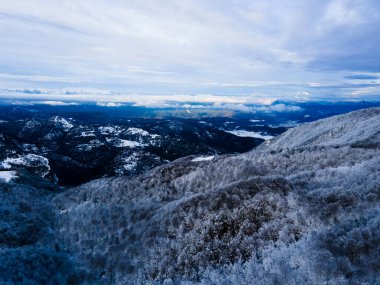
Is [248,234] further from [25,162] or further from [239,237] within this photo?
[25,162]

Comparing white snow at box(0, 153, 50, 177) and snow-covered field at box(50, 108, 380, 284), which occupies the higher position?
snow-covered field at box(50, 108, 380, 284)

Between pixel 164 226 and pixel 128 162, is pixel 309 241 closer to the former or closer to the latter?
pixel 164 226

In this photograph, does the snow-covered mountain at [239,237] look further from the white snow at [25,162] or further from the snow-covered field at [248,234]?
the white snow at [25,162]

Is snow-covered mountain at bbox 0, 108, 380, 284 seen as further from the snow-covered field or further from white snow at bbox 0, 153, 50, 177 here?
white snow at bbox 0, 153, 50, 177

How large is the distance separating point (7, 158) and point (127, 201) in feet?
431

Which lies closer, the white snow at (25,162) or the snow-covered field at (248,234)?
the snow-covered field at (248,234)

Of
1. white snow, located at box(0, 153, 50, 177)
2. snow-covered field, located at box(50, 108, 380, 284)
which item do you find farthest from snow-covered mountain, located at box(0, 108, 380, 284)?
white snow, located at box(0, 153, 50, 177)

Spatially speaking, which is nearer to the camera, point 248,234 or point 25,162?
point 248,234

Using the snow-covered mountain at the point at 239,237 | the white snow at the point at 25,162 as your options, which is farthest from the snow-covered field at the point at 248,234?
the white snow at the point at 25,162

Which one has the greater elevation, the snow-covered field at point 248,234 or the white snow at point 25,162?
the snow-covered field at point 248,234

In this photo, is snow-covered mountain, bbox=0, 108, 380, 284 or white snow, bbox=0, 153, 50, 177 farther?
white snow, bbox=0, 153, 50, 177

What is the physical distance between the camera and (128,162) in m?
148

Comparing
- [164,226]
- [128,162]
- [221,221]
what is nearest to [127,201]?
[164,226]

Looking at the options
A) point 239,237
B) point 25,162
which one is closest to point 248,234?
point 239,237
